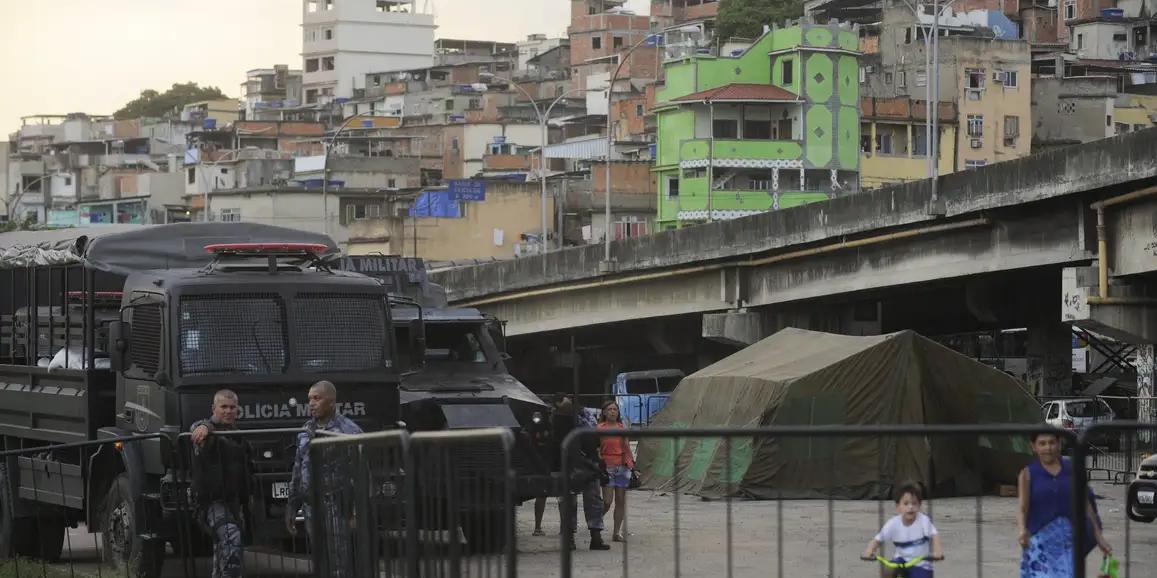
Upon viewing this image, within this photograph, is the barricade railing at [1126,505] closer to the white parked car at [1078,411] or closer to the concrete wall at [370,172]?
the white parked car at [1078,411]

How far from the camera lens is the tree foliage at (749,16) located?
415 feet

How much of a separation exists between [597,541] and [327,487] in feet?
22.0

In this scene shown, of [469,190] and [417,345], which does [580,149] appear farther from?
[417,345]

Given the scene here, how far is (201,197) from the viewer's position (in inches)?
4975

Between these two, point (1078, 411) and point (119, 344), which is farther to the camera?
point (1078, 411)

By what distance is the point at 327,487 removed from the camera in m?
10.4

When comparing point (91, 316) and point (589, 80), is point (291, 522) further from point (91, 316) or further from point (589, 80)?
point (589, 80)

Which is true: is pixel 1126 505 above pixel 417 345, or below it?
below

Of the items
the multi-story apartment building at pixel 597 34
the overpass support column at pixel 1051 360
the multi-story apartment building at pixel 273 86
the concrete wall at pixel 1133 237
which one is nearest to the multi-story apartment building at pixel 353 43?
the multi-story apartment building at pixel 273 86

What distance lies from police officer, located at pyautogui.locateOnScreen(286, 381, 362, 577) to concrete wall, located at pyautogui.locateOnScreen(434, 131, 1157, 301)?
69.5 feet

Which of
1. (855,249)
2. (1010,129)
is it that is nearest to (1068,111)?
(1010,129)

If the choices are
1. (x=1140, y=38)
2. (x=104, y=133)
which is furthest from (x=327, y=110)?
(x=1140, y=38)

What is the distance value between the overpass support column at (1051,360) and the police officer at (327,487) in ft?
135

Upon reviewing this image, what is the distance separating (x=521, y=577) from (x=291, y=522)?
207 cm
